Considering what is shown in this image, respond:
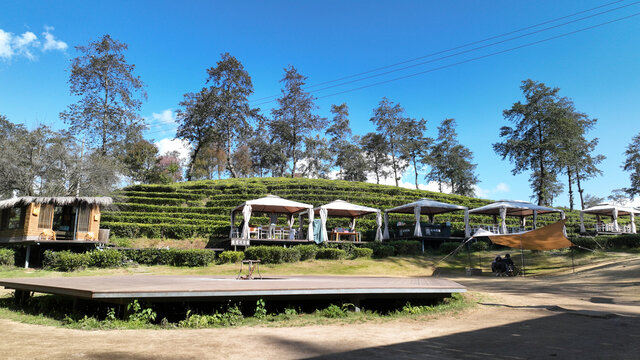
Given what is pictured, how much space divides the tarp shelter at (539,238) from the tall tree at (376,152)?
105 ft

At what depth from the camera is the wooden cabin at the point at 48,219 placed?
16.2 meters

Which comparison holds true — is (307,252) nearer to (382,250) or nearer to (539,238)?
(382,250)

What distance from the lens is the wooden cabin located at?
53.2ft

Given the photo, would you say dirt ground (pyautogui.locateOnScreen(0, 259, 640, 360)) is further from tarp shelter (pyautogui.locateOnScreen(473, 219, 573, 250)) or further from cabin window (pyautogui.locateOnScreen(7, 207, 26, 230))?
cabin window (pyautogui.locateOnScreen(7, 207, 26, 230))

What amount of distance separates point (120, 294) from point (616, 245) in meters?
22.5

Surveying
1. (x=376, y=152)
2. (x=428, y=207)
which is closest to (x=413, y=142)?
(x=376, y=152)

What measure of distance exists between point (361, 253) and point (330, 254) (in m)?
1.60

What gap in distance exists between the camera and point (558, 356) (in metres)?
4.46

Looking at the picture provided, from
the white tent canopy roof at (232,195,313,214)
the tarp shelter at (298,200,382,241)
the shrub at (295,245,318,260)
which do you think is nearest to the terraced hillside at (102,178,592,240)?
the tarp shelter at (298,200,382,241)

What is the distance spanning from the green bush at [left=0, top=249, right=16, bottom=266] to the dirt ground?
11.1 meters

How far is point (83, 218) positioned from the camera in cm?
1747

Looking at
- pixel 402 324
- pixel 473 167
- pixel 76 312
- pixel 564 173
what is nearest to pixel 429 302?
pixel 402 324

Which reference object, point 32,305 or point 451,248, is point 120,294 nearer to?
point 32,305

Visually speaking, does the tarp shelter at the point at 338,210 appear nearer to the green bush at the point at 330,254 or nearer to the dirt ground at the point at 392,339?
the green bush at the point at 330,254
